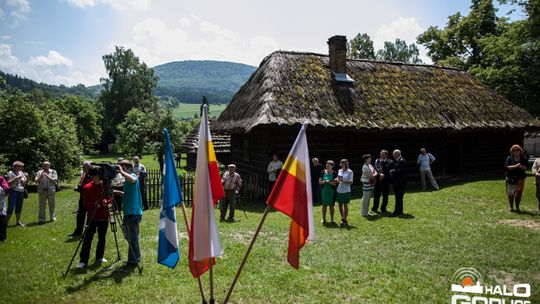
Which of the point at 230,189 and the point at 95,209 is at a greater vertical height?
the point at 95,209

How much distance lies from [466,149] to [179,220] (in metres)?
15.8

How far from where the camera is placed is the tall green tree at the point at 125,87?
173ft

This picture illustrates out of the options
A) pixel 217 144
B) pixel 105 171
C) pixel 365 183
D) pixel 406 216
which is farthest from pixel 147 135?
pixel 105 171

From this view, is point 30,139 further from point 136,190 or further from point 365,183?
point 365,183

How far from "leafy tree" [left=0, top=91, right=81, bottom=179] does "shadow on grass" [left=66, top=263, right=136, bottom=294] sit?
54.6 feet

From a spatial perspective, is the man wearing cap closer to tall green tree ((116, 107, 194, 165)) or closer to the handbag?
the handbag

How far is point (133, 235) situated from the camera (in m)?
6.73

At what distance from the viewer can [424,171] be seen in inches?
587

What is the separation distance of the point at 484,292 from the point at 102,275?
6292 mm

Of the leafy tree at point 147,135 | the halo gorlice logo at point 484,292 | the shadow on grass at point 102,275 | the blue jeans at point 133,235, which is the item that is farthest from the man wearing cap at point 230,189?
the leafy tree at point 147,135

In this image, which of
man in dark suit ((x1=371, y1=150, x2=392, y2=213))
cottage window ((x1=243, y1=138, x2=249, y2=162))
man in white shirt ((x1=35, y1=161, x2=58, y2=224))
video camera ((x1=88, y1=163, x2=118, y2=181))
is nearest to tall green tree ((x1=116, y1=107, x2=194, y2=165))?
cottage window ((x1=243, y1=138, x2=249, y2=162))

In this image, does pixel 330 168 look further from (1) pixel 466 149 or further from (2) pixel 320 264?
(1) pixel 466 149

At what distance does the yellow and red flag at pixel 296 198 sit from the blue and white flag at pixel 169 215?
127cm

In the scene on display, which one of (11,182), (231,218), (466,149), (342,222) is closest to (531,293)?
(342,222)
